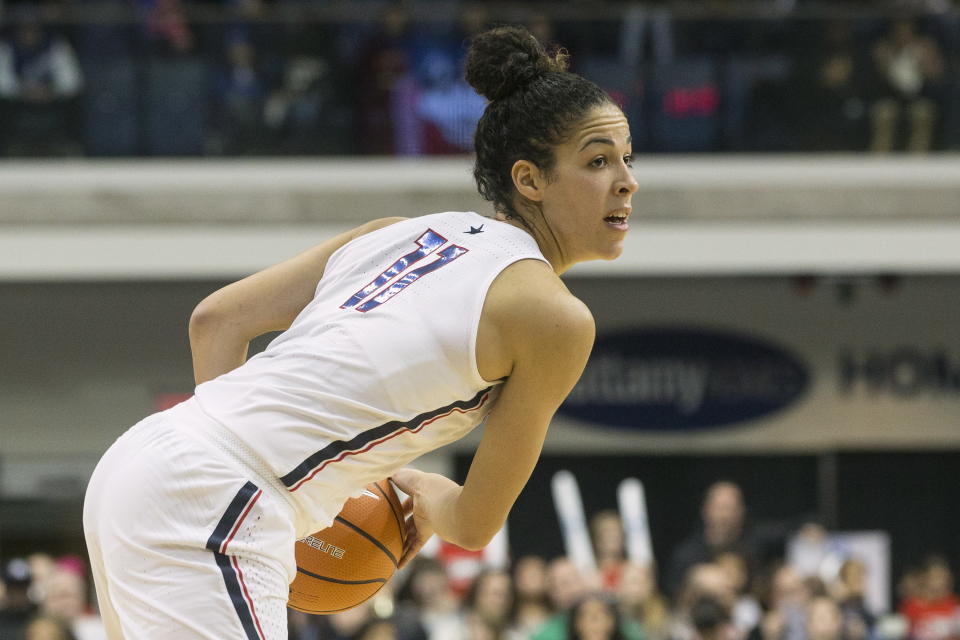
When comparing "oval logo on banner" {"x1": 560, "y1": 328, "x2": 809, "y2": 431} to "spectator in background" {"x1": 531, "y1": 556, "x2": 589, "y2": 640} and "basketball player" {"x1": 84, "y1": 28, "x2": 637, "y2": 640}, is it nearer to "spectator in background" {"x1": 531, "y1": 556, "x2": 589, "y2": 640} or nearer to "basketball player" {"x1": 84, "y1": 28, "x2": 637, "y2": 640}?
"spectator in background" {"x1": 531, "y1": 556, "x2": 589, "y2": 640}

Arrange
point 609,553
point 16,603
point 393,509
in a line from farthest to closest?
1. point 609,553
2. point 16,603
3. point 393,509

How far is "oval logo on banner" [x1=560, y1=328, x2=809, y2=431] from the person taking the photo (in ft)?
40.1

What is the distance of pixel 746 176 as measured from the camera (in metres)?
10.5

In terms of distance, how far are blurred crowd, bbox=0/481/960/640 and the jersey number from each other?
460 centimetres

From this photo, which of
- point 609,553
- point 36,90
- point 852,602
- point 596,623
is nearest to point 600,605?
point 596,623

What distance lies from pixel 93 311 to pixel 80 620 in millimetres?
5367

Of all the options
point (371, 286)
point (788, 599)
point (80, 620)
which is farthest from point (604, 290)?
point (371, 286)

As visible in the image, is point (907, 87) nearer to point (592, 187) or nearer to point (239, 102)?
point (239, 102)

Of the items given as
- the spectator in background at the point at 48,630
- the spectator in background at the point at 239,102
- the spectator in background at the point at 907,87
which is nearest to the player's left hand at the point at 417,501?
the spectator in background at the point at 48,630

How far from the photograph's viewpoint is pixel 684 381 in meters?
12.2

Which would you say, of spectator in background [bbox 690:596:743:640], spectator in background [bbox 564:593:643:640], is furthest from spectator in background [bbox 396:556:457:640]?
spectator in background [bbox 690:596:743:640]

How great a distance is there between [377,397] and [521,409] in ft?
0.77

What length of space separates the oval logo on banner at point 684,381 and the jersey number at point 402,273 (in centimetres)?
974

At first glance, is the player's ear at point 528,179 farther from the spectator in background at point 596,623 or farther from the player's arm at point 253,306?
the spectator in background at point 596,623
